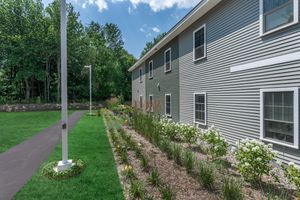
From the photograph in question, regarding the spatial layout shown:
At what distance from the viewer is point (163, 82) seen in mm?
15336

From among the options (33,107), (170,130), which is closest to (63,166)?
(170,130)

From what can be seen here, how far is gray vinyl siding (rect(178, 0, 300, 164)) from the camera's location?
214 inches

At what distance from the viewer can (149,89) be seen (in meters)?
19.1

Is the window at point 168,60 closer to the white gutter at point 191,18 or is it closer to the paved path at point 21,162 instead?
the white gutter at point 191,18

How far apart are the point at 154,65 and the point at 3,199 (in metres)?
14.7

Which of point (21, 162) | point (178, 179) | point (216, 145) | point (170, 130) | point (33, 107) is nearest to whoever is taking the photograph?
point (178, 179)

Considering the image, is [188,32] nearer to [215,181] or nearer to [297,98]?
[297,98]

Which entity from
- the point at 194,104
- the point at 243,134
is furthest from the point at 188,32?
the point at 243,134

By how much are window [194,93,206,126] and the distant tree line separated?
2474cm

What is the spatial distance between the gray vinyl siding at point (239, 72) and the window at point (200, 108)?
29 centimetres

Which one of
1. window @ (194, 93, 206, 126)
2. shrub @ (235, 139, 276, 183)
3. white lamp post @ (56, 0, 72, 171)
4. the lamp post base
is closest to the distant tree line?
window @ (194, 93, 206, 126)

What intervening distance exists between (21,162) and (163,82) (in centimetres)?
1046

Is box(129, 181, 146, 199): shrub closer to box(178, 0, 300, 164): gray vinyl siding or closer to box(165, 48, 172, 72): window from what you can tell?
box(178, 0, 300, 164): gray vinyl siding

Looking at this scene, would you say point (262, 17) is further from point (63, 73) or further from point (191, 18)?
point (63, 73)
